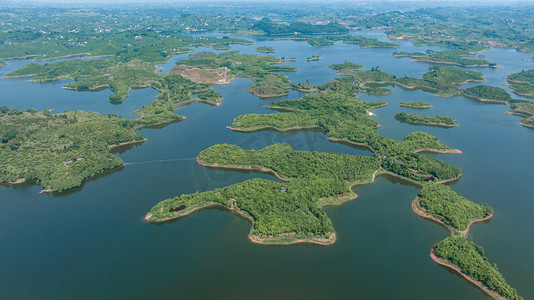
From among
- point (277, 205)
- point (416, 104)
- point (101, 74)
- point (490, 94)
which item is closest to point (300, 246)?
point (277, 205)

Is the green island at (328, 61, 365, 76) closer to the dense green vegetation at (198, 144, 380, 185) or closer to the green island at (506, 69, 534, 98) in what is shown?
the green island at (506, 69, 534, 98)

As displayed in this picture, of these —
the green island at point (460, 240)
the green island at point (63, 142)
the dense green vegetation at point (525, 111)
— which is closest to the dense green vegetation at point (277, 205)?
the green island at point (460, 240)

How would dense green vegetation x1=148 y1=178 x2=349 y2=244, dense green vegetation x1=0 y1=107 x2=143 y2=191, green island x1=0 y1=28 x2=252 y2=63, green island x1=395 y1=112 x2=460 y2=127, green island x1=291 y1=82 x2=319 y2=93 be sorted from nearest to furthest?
dense green vegetation x1=148 y1=178 x2=349 y2=244, dense green vegetation x1=0 y1=107 x2=143 y2=191, green island x1=395 y1=112 x2=460 y2=127, green island x1=291 y1=82 x2=319 y2=93, green island x1=0 y1=28 x2=252 y2=63

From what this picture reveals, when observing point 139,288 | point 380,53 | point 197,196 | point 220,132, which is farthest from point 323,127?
point 380,53

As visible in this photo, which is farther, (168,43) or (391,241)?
(168,43)

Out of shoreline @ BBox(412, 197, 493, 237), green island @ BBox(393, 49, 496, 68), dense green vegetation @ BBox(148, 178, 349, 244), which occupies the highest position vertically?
green island @ BBox(393, 49, 496, 68)

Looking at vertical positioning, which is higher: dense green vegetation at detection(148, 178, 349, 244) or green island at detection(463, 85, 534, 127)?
green island at detection(463, 85, 534, 127)

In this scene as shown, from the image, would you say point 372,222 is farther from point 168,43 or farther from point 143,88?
point 168,43

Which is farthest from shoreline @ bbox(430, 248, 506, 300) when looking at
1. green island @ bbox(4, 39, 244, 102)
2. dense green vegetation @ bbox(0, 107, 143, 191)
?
green island @ bbox(4, 39, 244, 102)
